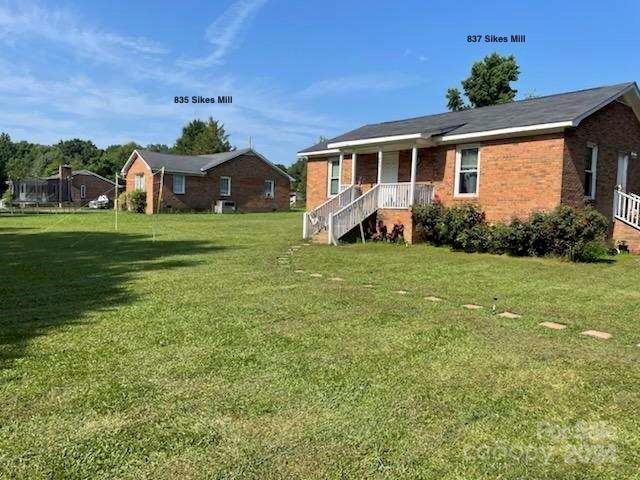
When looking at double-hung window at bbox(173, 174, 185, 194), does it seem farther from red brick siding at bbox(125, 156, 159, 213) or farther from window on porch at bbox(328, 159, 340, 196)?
window on porch at bbox(328, 159, 340, 196)

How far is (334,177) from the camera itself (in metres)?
20.3

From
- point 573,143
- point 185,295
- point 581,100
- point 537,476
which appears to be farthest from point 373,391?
point 581,100

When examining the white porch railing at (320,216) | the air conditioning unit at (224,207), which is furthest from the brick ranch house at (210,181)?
the white porch railing at (320,216)

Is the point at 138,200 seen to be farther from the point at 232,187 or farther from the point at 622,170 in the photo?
the point at 622,170

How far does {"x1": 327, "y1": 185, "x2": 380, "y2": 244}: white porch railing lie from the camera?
15.3 meters

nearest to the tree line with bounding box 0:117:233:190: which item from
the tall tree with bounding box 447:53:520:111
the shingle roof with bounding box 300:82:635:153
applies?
the tall tree with bounding box 447:53:520:111

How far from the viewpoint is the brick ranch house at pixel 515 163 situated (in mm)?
13352

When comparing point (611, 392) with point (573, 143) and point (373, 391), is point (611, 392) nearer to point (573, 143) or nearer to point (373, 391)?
point (373, 391)

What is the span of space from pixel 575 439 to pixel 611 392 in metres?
0.95

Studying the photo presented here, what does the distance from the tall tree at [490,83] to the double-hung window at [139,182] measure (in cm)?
2393

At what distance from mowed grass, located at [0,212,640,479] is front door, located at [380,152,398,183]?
992cm

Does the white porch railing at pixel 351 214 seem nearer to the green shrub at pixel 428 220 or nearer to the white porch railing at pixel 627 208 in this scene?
the green shrub at pixel 428 220

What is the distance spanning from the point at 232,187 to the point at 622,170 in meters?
27.2

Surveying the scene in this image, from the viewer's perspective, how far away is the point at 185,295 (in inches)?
280
